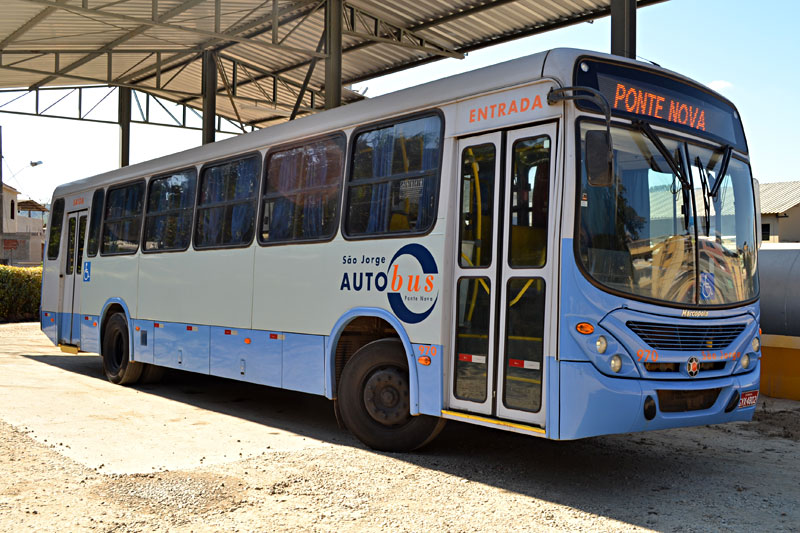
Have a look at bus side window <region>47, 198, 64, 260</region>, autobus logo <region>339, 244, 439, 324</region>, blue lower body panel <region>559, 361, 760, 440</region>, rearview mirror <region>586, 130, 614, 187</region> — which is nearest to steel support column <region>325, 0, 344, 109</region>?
bus side window <region>47, 198, 64, 260</region>

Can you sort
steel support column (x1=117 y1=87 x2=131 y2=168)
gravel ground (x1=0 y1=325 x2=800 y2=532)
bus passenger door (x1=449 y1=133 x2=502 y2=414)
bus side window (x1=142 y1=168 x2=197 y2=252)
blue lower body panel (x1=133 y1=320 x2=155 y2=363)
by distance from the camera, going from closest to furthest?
gravel ground (x1=0 y1=325 x2=800 y2=532) < bus passenger door (x1=449 y1=133 x2=502 y2=414) < bus side window (x1=142 y1=168 x2=197 y2=252) < blue lower body panel (x1=133 y1=320 x2=155 y2=363) < steel support column (x1=117 y1=87 x2=131 y2=168)

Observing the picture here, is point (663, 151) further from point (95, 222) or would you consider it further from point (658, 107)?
point (95, 222)

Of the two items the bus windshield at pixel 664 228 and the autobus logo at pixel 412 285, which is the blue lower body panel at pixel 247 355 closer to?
the autobus logo at pixel 412 285

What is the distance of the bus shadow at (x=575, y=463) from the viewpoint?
559 cm

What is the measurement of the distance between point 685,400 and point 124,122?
79.6 ft

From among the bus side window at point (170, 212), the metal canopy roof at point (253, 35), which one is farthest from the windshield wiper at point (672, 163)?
the metal canopy roof at point (253, 35)

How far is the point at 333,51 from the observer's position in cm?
1644

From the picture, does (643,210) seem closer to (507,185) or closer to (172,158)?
(507,185)

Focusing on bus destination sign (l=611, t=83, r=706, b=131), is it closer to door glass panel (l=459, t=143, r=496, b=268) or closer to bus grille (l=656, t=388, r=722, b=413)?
A: door glass panel (l=459, t=143, r=496, b=268)

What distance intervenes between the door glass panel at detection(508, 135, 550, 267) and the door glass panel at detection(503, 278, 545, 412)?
7.8 inches

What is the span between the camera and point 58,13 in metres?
16.6

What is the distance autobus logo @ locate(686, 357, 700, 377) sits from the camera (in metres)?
5.88

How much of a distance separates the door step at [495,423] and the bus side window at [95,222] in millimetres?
8149

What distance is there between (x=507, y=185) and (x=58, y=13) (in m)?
14.0
